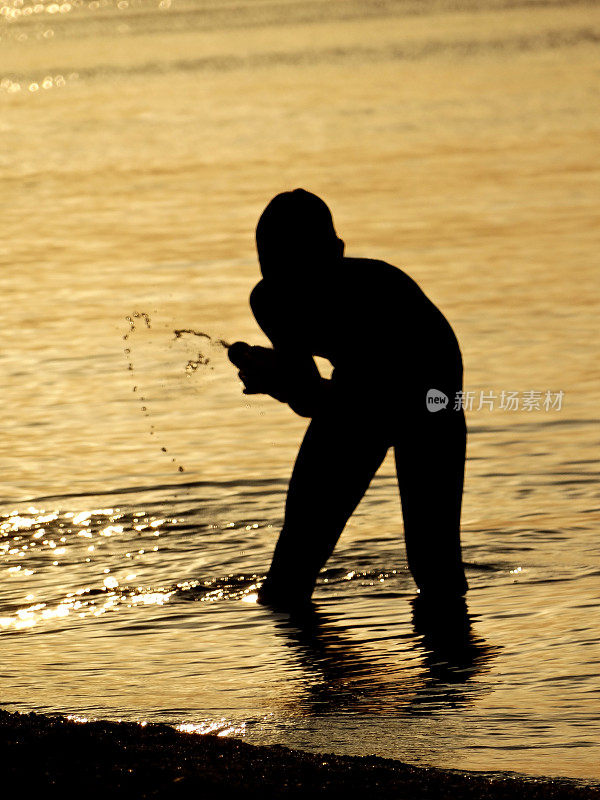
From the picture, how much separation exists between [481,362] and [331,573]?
3.53 m

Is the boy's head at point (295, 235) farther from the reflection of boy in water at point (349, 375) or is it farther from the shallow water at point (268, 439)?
the shallow water at point (268, 439)

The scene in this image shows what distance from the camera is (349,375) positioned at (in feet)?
18.6

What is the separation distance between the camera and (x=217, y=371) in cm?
1070

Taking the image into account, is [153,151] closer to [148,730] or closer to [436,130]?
[436,130]

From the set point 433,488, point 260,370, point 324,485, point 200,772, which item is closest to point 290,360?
point 260,370

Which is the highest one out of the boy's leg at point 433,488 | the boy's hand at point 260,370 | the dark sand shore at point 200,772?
the boy's hand at point 260,370

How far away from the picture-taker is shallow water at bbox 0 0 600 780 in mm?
5562

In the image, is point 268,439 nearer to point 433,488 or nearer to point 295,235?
point 433,488

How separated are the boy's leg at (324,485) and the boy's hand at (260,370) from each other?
32 cm

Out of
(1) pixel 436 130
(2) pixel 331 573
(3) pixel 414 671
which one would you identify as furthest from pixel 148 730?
(1) pixel 436 130

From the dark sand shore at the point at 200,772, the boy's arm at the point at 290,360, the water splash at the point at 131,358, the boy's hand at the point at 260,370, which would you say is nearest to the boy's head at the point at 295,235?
the boy's arm at the point at 290,360

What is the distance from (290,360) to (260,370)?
12 centimetres

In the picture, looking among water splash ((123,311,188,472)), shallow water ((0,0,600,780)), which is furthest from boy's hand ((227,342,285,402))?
water splash ((123,311,188,472))

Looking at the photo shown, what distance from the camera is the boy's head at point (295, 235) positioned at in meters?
5.41
